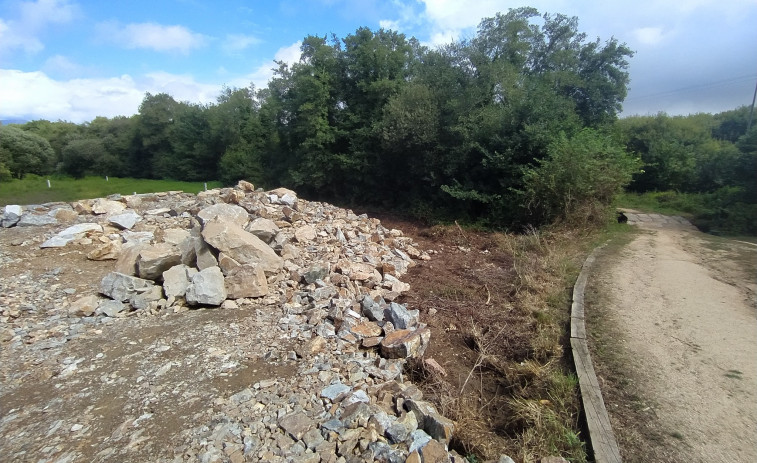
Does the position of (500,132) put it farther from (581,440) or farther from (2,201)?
(2,201)

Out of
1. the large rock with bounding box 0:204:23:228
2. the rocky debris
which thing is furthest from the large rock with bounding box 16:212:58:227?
the rocky debris

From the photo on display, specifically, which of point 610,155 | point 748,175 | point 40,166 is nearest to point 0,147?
point 40,166

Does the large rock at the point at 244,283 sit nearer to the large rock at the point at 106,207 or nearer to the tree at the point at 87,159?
the large rock at the point at 106,207

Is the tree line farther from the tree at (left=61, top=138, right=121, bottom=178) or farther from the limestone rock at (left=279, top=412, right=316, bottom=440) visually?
the limestone rock at (left=279, top=412, right=316, bottom=440)

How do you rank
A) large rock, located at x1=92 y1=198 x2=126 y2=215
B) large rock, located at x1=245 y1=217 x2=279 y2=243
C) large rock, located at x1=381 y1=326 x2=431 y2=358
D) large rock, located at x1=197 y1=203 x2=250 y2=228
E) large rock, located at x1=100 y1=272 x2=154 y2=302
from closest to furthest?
large rock, located at x1=381 y1=326 x2=431 y2=358 < large rock, located at x1=100 y1=272 x2=154 y2=302 < large rock, located at x1=245 y1=217 x2=279 y2=243 < large rock, located at x1=197 y1=203 x2=250 y2=228 < large rock, located at x1=92 y1=198 x2=126 y2=215

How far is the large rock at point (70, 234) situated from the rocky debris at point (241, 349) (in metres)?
0.09

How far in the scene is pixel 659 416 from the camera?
3.13m

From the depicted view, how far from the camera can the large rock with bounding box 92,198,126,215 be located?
8.23m

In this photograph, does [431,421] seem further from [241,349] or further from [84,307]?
[84,307]

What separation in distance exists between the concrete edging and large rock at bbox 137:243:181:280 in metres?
5.36

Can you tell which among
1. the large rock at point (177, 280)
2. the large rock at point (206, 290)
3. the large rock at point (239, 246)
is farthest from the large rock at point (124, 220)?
the large rock at point (206, 290)

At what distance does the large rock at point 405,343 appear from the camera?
4.14 meters

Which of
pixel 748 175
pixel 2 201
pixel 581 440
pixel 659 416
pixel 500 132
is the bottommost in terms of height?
pixel 2 201

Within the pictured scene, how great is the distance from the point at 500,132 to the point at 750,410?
1037cm
